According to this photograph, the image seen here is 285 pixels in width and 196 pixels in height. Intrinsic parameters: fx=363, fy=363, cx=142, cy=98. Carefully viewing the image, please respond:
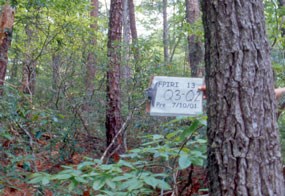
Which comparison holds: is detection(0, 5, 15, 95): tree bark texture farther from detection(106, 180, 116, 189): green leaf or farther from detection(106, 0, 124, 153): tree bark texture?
detection(106, 180, 116, 189): green leaf

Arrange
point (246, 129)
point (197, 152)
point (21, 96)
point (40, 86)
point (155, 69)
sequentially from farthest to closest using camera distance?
1. point (40, 86)
2. point (155, 69)
3. point (21, 96)
4. point (197, 152)
5. point (246, 129)

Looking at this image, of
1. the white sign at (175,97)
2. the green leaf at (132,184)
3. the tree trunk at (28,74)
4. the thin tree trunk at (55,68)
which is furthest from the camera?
the thin tree trunk at (55,68)

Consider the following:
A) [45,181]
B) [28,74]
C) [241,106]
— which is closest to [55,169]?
[28,74]

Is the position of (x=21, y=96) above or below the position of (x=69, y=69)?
below

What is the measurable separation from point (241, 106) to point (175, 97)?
0.87 m

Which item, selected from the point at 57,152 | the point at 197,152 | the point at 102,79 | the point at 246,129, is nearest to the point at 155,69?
the point at 102,79

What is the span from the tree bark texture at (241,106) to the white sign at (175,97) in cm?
68

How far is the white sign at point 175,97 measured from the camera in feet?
8.08

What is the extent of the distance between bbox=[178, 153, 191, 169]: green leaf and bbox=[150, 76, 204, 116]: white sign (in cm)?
51

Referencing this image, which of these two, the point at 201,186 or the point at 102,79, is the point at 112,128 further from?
the point at 201,186

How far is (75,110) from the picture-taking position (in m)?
5.98

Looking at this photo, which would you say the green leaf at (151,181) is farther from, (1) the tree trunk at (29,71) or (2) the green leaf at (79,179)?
(1) the tree trunk at (29,71)

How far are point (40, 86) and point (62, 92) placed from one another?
3.50ft

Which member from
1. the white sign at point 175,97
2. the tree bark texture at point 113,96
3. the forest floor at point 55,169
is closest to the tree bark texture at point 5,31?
the forest floor at point 55,169
